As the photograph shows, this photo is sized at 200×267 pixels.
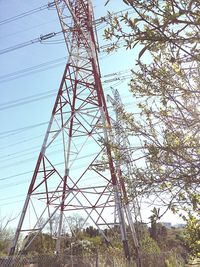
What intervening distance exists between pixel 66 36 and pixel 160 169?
31.3 ft

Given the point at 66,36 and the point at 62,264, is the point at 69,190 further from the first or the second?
the point at 66,36

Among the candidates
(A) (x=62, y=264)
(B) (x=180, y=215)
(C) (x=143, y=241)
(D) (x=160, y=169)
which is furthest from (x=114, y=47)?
(C) (x=143, y=241)

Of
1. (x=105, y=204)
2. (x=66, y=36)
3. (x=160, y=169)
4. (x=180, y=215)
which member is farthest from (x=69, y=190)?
(x=160, y=169)

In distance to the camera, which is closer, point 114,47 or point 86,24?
point 114,47

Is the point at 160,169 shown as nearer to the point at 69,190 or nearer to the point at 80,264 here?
the point at 69,190

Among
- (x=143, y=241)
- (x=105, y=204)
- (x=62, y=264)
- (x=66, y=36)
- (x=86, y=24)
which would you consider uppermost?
(x=86, y=24)

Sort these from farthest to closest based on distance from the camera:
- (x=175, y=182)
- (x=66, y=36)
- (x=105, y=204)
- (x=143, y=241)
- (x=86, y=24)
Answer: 1. (x=143, y=241)
2. (x=86, y=24)
3. (x=66, y=36)
4. (x=105, y=204)
5. (x=175, y=182)

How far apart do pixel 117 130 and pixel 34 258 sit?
25.5 feet

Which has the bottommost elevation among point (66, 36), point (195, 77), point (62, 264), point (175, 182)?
point (175, 182)

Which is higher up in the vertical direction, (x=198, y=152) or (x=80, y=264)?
(x=80, y=264)

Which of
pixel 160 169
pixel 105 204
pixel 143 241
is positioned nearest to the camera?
pixel 160 169

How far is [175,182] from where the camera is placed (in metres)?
2.05

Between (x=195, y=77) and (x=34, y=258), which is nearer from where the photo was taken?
(x=195, y=77)

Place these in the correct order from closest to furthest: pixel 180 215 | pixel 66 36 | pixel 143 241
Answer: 1. pixel 180 215
2. pixel 66 36
3. pixel 143 241
